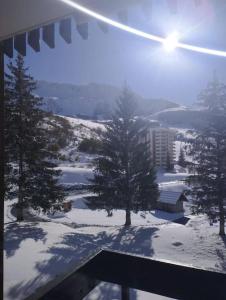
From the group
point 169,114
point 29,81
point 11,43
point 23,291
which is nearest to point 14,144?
point 29,81

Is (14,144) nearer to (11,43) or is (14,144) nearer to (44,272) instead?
(44,272)

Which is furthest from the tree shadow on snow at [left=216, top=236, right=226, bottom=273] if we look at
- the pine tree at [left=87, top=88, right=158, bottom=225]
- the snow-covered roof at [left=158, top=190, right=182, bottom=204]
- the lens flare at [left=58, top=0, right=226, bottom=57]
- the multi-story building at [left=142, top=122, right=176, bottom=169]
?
the multi-story building at [left=142, top=122, right=176, bottom=169]

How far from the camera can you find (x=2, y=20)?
2.06 metres

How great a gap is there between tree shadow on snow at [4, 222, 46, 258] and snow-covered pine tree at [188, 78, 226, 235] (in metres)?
9.02

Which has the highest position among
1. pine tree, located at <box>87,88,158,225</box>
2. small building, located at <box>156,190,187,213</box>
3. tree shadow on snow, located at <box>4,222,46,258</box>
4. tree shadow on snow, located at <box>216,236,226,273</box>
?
pine tree, located at <box>87,88,158,225</box>

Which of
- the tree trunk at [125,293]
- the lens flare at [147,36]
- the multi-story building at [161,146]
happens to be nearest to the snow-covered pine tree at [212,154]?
the tree trunk at [125,293]

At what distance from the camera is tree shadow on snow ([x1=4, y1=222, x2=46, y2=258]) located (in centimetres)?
1070

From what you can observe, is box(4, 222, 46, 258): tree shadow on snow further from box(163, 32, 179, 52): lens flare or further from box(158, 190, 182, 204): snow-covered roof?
box(158, 190, 182, 204): snow-covered roof

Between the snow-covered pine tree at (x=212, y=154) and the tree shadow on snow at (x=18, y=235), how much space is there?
902 centimetres

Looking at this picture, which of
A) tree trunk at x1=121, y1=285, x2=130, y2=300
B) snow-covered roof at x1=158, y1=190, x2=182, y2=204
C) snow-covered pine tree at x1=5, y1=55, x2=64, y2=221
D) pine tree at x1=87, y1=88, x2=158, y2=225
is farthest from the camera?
snow-covered roof at x1=158, y1=190, x2=182, y2=204

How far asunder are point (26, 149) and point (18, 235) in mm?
5355

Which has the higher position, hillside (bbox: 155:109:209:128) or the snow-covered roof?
hillside (bbox: 155:109:209:128)

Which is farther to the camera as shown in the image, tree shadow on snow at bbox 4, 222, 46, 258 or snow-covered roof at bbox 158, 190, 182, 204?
snow-covered roof at bbox 158, 190, 182, 204

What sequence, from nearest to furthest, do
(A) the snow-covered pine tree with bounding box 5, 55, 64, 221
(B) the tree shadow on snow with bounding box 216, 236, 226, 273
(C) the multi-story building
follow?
1. (B) the tree shadow on snow with bounding box 216, 236, 226, 273
2. (A) the snow-covered pine tree with bounding box 5, 55, 64, 221
3. (C) the multi-story building
